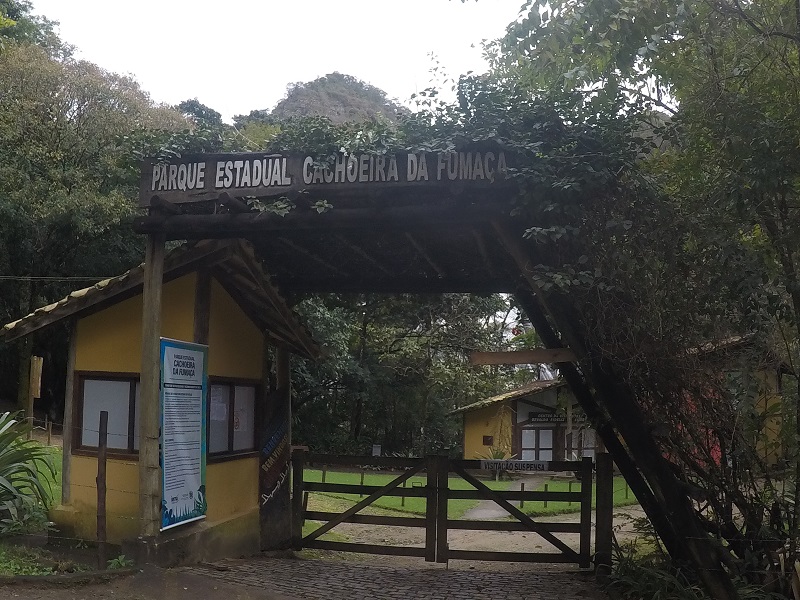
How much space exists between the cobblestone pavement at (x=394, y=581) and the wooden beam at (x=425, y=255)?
3.75 meters

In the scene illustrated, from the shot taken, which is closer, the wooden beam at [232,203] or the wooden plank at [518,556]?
the wooden beam at [232,203]

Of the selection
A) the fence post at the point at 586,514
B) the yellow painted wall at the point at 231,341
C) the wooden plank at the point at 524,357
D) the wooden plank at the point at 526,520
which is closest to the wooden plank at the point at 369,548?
the wooden plank at the point at 526,520

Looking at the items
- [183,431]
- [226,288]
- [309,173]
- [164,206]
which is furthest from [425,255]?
[183,431]

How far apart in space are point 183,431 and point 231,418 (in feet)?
5.42

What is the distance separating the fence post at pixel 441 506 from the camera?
9875mm

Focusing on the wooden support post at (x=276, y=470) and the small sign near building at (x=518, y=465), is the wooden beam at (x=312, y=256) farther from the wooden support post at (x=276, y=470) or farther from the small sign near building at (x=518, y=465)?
the small sign near building at (x=518, y=465)

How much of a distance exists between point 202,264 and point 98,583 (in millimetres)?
3677

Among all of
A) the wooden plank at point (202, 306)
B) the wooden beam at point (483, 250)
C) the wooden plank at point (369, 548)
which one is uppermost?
the wooden beam at point (483, 250)

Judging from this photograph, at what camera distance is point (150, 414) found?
7777 mm

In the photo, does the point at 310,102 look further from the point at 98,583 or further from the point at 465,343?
the point at 98,583

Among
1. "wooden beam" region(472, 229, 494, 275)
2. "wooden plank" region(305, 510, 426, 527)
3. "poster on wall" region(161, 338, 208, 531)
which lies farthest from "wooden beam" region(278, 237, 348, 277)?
"wooden plank" region(305, 510, 426, 527)

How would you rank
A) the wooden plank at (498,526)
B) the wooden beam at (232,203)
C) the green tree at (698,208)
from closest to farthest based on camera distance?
the green tree at (698,208), the wooden beam at (232,203), the wooden plank at (498,526)

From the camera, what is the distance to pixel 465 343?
29.2 meters

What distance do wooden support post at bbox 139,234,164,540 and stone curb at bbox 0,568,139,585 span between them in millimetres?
489
